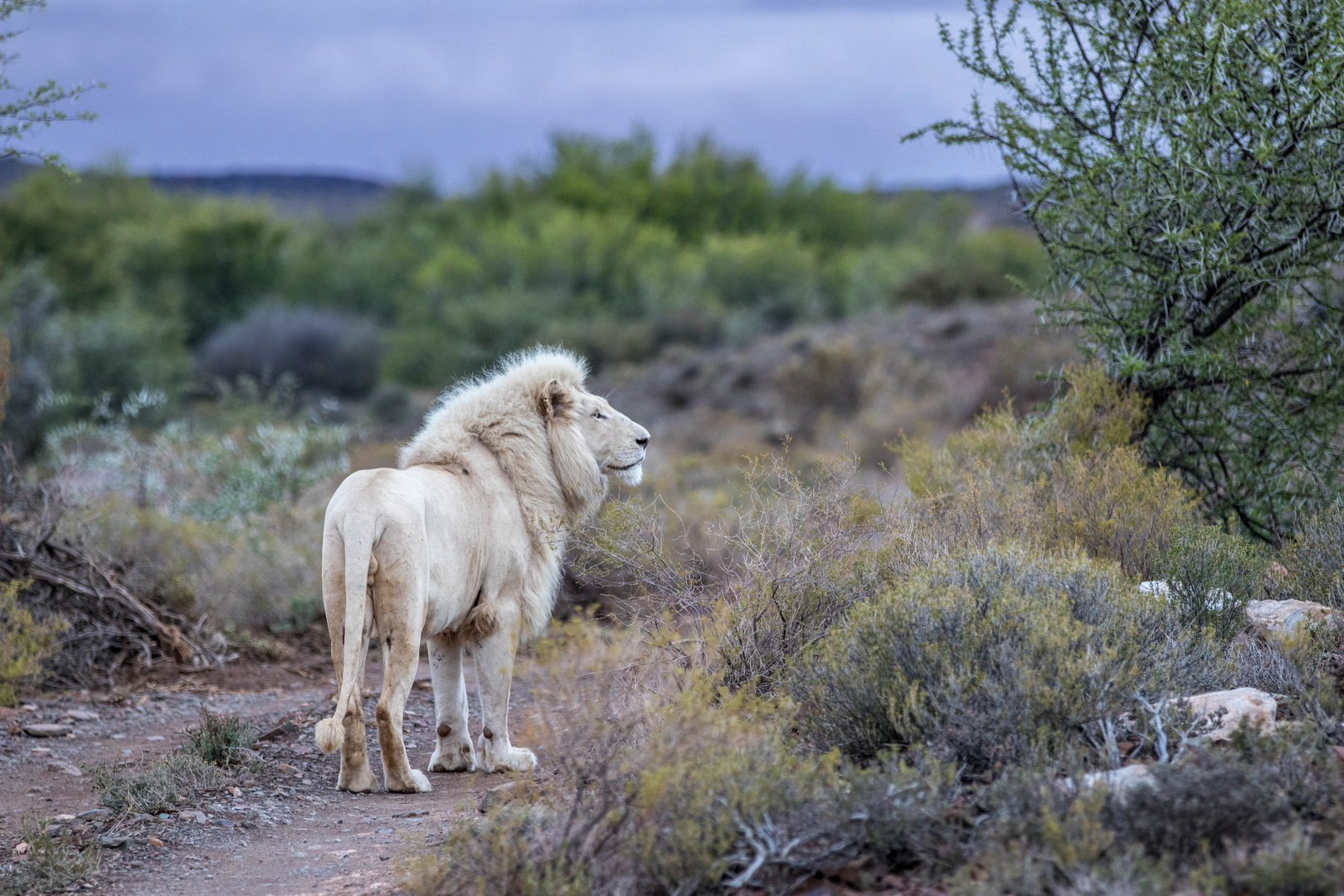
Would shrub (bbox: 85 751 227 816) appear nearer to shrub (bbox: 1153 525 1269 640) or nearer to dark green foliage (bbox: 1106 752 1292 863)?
dark green foliage (bbox: 1106 752 1292 863)

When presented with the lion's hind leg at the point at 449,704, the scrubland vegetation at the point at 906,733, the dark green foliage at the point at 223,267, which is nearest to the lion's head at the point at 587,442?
the scrubland vegetation at the point at 906,733

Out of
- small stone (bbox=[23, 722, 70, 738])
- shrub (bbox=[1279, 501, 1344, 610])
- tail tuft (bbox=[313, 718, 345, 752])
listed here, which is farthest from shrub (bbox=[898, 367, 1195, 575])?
small stone (bbox=[23, 722, 70, 738])

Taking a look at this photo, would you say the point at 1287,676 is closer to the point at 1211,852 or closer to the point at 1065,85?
the point at 1211,852

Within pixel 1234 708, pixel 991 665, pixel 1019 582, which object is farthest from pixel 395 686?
pixel 1234 708

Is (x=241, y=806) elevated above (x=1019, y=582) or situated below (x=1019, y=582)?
below

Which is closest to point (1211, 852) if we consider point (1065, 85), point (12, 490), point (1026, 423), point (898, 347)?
point (1026, 423)

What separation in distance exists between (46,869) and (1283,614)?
605 centimetres

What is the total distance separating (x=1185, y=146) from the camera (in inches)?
303

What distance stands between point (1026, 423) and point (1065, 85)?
262 centimetres

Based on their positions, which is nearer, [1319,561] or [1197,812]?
[1197,812]

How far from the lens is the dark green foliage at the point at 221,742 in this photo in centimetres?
645

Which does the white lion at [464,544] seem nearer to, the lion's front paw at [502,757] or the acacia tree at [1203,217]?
the lion's front paw at [502,757]

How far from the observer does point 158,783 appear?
19.0 feet

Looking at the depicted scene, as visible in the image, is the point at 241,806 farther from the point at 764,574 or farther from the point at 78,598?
the point at 78,598
